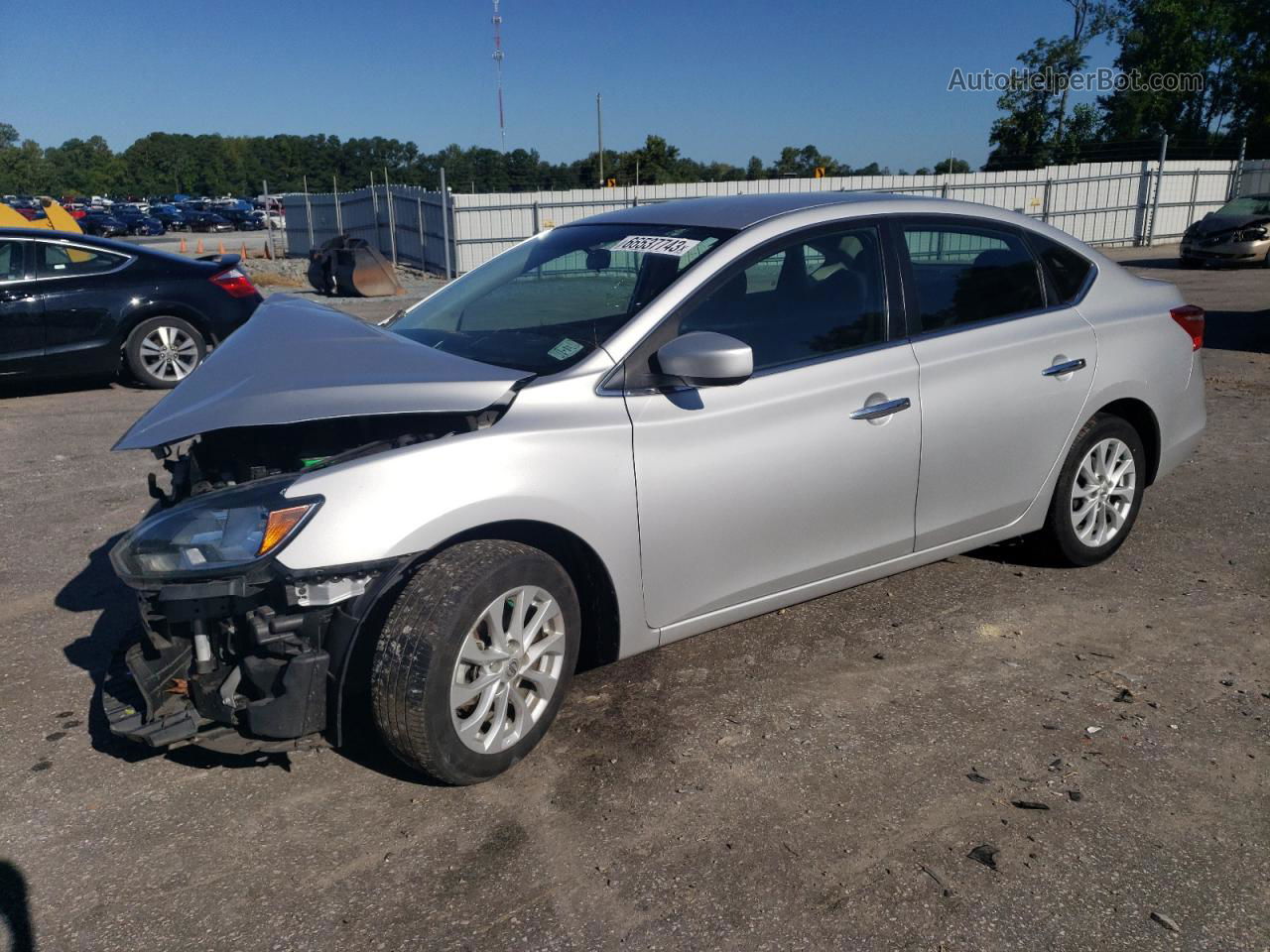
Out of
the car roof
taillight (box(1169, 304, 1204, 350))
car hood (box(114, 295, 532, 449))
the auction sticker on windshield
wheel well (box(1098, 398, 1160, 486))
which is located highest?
the car roof

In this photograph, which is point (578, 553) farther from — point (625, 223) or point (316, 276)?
point (316, 276)

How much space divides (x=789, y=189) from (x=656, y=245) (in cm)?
1944

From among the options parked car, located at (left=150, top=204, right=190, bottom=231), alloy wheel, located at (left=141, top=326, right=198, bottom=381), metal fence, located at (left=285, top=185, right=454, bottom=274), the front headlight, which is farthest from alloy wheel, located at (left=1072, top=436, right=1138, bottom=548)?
parked car, located at (left=150, top=204, right=190, bottom=231)

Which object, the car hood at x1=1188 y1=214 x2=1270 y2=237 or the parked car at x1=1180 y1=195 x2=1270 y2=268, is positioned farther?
the car hood at x1=1188 y1=214 x2=1270 y2=237

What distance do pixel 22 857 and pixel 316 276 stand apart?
17.3 meters

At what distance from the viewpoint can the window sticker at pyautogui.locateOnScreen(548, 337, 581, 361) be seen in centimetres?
346

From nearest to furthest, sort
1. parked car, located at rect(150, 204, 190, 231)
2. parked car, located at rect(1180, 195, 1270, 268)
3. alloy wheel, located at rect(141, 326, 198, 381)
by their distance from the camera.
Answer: alloy wheel, located at rect(141, 326, 198, 381), parked car, located at rect(1180, 195, 1270, 268), parked car, located at rect(150, 204, 190, 231)

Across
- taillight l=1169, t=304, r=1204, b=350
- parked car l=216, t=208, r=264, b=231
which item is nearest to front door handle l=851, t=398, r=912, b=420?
taillight l=1169, t=304, r=1204, b=350

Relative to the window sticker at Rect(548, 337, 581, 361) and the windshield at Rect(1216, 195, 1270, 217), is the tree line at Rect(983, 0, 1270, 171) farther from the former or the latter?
the window sticker at Rect(548, 337, 581, 361)

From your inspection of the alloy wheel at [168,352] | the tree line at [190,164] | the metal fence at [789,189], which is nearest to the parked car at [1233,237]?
the metal fence at [789,189]

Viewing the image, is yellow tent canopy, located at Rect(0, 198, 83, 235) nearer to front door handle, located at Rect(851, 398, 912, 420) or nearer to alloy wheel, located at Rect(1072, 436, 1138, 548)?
front door handle, located at Rect(851, 398, 912, 420)

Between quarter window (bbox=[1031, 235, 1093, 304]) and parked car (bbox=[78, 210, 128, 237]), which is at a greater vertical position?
quarter window (bbox=[1031, 235, 1093, 304])

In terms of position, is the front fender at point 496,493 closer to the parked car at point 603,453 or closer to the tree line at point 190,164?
the parked car at point 603,453

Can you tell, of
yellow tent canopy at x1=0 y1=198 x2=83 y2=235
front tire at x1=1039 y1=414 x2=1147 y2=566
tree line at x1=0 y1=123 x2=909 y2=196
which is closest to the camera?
front tire at x1=1039 y1=414 x2=1147 y2=566
